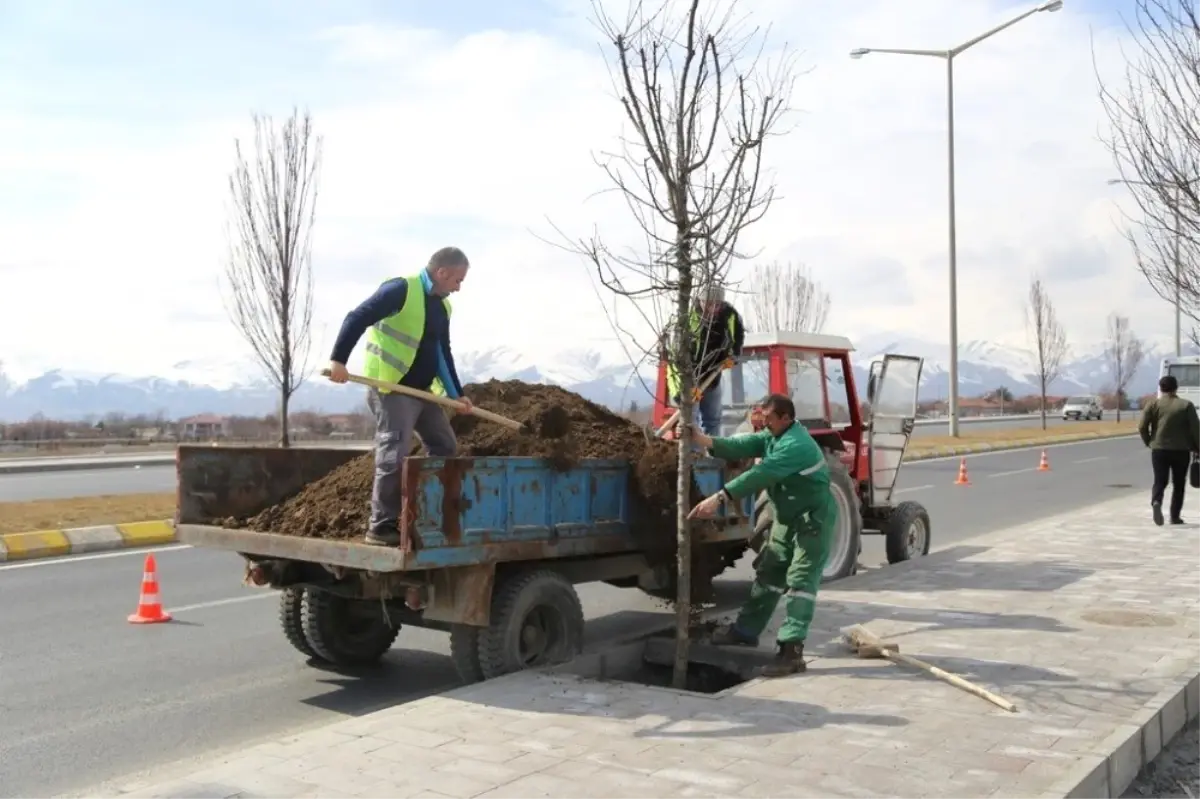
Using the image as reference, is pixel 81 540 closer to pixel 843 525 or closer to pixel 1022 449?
pixel 843 525

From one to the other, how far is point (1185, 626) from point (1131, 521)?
22.3ft

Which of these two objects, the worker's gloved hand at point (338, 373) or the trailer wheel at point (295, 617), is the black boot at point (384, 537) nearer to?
the worker's gloved hand at point (338, 373)

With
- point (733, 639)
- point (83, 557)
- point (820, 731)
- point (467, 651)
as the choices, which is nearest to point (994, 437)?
point (83, 557)

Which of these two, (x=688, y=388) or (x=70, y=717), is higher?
(x=688, y=388)

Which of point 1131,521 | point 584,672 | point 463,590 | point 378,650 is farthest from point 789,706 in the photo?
point 1131,521

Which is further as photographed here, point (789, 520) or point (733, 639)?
point (733, 639)

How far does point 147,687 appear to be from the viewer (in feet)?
21.7

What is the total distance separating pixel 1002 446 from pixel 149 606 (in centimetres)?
2940

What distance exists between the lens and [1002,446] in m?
33.4

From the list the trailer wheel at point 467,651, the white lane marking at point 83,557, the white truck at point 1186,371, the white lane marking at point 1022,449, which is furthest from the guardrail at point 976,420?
the trailer wheel at point 467,651

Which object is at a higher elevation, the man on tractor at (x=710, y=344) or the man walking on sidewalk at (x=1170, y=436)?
the man on tractor at (x=710, y=344)

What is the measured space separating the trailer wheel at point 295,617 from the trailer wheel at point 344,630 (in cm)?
4

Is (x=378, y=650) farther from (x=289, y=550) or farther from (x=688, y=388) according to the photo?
(x=688, y=388)

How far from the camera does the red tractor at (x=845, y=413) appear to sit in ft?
31.2
